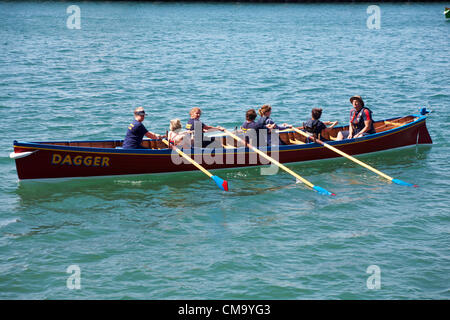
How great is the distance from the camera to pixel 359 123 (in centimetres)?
1794

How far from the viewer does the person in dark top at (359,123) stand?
1766cm

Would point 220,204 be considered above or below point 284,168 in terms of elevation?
below

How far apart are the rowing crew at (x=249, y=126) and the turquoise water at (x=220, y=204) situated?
1.12m

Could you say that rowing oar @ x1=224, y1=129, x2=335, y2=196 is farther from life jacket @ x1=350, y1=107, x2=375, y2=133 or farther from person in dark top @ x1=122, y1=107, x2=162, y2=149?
life jacket @ x1=350, y1=107, x2=375, y2=133

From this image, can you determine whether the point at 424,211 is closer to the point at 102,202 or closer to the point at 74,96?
the point at 102,202

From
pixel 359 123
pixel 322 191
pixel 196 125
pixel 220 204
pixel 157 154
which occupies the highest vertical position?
pixel 196 125

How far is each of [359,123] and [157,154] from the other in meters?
7.27

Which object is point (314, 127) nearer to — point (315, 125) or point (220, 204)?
point (315, 125)

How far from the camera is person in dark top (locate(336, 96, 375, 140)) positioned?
17656mm

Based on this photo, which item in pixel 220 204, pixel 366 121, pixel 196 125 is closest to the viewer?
pixel 220 204

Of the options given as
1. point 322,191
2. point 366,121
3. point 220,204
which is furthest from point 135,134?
point 366,121

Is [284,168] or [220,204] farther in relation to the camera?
[284,168]

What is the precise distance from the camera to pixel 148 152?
1531cm
